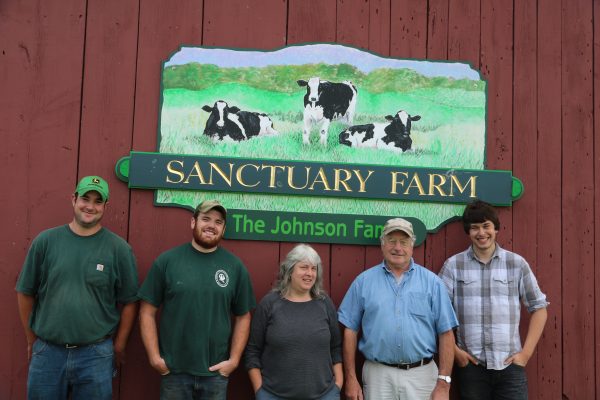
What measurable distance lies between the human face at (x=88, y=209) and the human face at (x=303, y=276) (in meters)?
1.12

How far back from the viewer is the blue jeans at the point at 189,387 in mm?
3180

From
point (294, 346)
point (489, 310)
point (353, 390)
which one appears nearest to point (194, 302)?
point (294, 346)

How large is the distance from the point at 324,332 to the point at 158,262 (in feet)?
3.25

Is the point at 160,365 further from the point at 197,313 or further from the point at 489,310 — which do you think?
the point at 489,310

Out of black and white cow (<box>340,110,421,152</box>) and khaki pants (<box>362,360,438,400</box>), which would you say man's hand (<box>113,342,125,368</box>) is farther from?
black and white cow (<box>340,110,421,152</box>)

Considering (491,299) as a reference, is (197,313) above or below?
below

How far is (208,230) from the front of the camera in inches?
130

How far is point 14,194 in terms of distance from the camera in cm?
370

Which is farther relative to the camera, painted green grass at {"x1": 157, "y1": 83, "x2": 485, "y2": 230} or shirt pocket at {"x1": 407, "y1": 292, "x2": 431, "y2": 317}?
painted green grass at {"x1": 157, "y1": 83, "x2": 485, "y2": 230}

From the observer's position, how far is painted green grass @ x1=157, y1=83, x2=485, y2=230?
3.79m

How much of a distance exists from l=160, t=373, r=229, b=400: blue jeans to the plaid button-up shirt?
1.48m

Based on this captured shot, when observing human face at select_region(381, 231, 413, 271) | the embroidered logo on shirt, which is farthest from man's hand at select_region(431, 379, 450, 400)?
the embroidered logo on shirt

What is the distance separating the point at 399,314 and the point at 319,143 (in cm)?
122

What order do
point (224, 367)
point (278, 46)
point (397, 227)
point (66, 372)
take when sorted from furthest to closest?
point (278, 46), point (397, 227), point (224, 367), point (66, 372)
